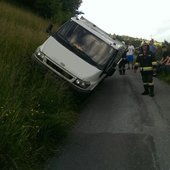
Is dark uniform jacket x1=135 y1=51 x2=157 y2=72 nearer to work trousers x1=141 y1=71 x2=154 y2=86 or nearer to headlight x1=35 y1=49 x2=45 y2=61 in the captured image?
work trousers x1=141 y1=71 x2=154 y2=86

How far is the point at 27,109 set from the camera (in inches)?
196

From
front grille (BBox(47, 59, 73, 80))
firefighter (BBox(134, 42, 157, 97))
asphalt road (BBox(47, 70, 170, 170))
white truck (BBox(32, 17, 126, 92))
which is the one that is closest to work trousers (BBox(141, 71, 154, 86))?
firefighter (BBox(134, 42, 157, 97))

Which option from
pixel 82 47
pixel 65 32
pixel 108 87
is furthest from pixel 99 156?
pixel 108 87

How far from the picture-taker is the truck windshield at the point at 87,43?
7672 millimetres

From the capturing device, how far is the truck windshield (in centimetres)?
767

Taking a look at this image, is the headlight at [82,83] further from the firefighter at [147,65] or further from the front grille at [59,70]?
the firefighter at [147,65]

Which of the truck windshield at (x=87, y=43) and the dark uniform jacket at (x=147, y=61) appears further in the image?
the dark uniform jacket at (x=147, y=61)

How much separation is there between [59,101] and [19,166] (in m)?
2.75

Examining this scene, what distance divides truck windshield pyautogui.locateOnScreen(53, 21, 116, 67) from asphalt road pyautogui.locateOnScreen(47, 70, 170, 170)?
1502 mm

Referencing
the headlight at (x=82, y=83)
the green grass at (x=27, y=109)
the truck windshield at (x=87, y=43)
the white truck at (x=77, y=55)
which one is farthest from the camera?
the truck windshield at (x=87, y=43)

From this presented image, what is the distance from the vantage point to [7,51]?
7.15 meters

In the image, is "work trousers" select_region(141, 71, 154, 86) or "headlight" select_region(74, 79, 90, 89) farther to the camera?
"work trousers" select_region(141, 71, 154, 86)

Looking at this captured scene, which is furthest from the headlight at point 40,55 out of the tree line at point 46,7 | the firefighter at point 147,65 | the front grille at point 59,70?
the tree line at point 46,7

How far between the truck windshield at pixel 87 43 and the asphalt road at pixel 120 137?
150 cm
